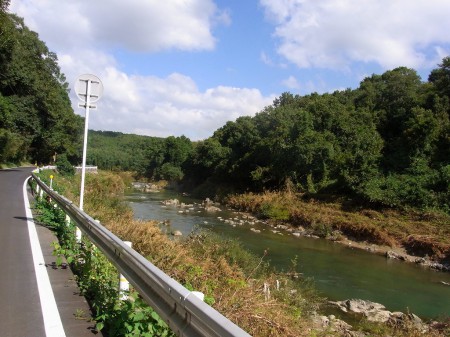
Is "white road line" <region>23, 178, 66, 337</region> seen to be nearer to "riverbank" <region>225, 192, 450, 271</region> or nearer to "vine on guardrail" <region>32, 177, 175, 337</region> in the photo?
"vine on guardrail" <region>32, 177, 175, 337</region>

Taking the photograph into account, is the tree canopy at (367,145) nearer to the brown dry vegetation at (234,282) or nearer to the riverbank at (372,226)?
the riverbank at (372,226)

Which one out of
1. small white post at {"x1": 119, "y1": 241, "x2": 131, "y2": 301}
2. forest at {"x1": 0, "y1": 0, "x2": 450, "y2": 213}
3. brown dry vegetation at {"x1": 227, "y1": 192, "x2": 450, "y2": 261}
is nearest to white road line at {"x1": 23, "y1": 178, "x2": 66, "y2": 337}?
small white post at {"x1": 119, "y1": 241, "x2": 131, "y2": 301}

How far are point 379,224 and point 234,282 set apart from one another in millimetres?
24824

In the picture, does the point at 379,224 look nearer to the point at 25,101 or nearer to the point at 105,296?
the point at 105,296

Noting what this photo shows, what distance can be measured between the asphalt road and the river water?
11265 millimetres

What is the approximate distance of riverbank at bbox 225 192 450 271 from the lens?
25.8 meters

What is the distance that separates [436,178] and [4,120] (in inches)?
1406

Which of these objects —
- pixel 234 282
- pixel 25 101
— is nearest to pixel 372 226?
pixel 234 282

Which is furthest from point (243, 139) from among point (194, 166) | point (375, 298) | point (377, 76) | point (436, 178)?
point (375, 298)

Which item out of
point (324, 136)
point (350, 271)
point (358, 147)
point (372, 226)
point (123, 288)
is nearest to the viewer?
point (123, 288)

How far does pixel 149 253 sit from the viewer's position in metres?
10.1

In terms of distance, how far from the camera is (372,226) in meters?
29.4

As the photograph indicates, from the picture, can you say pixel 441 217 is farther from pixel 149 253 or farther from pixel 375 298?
Answer: pixel 149 253

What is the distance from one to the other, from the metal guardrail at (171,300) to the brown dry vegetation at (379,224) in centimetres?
2458
